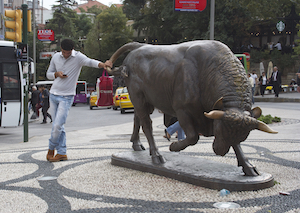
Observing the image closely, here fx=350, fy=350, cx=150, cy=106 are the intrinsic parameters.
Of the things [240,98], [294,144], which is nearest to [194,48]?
[240,98]

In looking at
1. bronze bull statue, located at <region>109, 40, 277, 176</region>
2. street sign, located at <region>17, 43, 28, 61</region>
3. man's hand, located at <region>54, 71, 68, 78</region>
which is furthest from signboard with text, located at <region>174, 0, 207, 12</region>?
man's hand, located at <region>54, 71, 68, 78</region>

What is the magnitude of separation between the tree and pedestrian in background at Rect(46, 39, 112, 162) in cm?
4131

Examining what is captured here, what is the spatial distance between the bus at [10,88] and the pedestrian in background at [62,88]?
24.1ft

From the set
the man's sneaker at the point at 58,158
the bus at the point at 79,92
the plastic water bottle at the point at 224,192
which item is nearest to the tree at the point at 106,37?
the bus at the point at 79,92

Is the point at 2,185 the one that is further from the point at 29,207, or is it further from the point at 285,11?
the point at 285,11

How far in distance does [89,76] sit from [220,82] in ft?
147

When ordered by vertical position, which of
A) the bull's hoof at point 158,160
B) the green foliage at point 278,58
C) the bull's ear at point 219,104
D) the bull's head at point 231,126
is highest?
the green foliage at point 278,58

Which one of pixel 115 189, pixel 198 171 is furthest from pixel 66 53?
pixel 198 171

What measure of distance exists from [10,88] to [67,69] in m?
7.90

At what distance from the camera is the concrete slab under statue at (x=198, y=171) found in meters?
4.11

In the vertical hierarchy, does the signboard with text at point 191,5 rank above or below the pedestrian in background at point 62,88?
above

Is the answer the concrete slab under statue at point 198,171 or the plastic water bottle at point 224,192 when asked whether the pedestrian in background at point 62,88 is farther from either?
the plastic water bottle at point 224,192

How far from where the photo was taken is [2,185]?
15.3 feet

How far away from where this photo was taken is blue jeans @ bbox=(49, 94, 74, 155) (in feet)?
19.8
